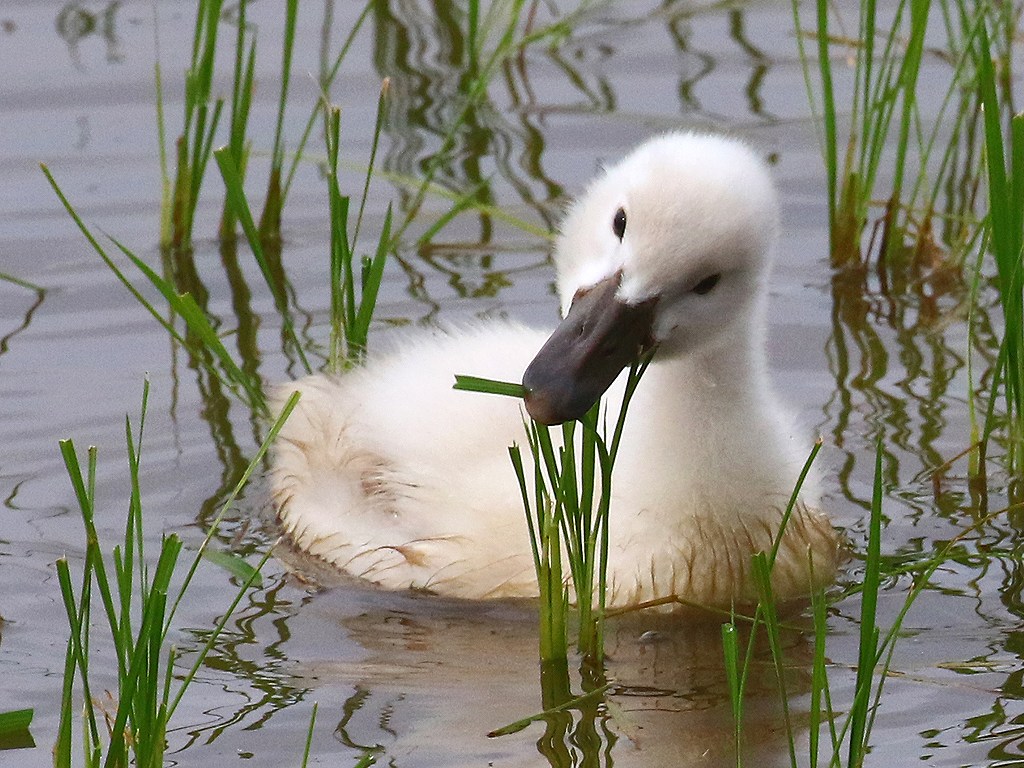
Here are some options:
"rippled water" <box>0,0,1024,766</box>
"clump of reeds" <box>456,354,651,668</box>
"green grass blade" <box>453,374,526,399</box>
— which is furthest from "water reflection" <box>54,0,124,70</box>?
"green grass blade" <box>453,374,526,399</box>

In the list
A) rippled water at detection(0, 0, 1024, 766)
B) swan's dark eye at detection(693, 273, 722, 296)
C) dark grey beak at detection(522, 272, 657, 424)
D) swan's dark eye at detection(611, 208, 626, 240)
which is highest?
swan's dark eye at detection(611, 208, 626, 240)

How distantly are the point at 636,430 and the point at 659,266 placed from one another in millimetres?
507

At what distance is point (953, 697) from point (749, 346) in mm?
860

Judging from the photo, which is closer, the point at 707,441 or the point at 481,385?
the point at 481,385

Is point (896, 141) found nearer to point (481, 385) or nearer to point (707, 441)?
point (707, 441)

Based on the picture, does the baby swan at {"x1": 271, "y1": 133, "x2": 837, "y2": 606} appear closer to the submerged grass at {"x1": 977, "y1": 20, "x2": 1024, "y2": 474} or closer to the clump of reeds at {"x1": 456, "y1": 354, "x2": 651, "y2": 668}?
the clump of reeds at {"x1": 456, "y1": 354, "x2": 651, "y2": 668}

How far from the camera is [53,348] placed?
18.5 ft

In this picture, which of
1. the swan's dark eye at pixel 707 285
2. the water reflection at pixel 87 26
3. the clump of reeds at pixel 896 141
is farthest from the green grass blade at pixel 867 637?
the water reflection at pixel 87 26

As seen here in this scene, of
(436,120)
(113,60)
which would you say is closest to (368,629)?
(436,120)

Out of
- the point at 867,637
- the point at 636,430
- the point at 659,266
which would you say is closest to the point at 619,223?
the point at 659,266

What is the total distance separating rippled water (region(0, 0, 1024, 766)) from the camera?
379 centimetres

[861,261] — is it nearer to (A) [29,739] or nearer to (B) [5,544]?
(B) [5,544]

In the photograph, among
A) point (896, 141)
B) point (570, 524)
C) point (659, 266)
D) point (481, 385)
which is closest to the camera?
point (481, 385)

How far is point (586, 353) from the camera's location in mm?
3832
